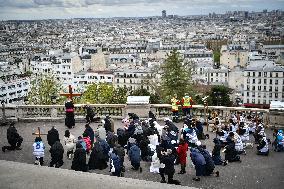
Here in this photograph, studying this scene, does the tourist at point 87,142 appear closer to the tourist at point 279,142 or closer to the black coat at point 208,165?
the black coat at point 208,165

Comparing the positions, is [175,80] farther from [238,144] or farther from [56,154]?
[56,154]

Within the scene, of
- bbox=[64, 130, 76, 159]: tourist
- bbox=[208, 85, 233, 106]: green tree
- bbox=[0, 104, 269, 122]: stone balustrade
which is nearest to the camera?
bbox=[64, 130, 76, 159]: tourist

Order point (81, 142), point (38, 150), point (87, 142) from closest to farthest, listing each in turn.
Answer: point (38, 150), point (81, 142), point (87, 142)

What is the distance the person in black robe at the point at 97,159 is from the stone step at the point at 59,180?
641cm

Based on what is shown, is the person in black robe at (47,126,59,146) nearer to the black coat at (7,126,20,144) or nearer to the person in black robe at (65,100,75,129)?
the black coat at (7,126,20,144)

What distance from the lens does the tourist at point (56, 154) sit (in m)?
15.5

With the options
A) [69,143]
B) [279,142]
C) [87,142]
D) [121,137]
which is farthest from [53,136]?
[279,142]

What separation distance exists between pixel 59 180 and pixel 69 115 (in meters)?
12.5

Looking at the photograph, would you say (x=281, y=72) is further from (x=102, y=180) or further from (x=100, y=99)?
(x=102, y=180)

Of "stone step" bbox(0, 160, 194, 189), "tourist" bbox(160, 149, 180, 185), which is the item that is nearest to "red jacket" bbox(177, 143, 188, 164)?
"tourist" bbox(160, 149, 180, 185)

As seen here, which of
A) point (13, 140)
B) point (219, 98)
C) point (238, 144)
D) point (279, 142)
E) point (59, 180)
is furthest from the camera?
point (219, 98)

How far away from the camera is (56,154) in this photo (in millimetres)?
15531

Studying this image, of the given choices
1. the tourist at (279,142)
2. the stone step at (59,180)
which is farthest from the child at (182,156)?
the stone step at (59,180)

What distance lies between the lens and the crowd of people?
47.4 feet
